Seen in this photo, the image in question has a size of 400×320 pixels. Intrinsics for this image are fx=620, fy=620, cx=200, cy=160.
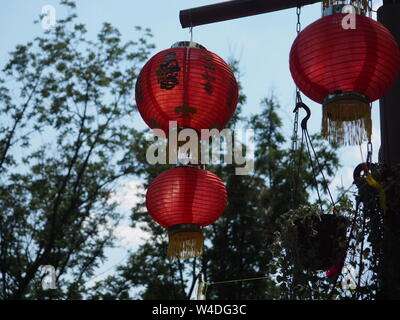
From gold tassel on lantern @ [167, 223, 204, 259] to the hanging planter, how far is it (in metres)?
0.91

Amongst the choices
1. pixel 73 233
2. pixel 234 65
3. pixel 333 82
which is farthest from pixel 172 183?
pixel 234 65

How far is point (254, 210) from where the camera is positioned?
47.6 feet

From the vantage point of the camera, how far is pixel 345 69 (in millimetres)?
3318

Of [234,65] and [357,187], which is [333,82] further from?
[234,65]

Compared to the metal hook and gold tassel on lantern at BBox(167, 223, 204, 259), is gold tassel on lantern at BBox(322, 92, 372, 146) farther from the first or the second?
gold tassel on lantern at BBox(167, 223, 204, 259)

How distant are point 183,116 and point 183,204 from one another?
599 millimetres

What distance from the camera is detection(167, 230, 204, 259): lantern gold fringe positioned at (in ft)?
13.5

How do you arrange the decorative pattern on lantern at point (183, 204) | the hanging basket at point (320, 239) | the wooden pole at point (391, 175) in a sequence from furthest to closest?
the decorative pattern on lantern at point (183, 204), the hanging basket at point (320, 239), the wooden pole at point (391, 175)

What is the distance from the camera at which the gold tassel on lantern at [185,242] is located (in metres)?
4.12

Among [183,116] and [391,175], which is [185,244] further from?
[391,175]

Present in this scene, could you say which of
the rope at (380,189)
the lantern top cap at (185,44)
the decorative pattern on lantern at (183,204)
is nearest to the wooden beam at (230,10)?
the lantern top cap at (185,44)

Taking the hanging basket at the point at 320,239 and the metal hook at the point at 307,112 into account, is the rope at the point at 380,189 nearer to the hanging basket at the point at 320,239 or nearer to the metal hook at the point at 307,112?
the hanging basket at the point at 320,239

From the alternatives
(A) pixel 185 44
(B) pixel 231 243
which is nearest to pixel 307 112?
(A) pixel 185 44

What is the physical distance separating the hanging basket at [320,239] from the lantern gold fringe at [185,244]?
0.91 metres
